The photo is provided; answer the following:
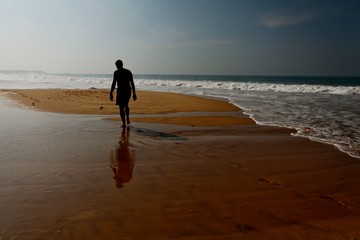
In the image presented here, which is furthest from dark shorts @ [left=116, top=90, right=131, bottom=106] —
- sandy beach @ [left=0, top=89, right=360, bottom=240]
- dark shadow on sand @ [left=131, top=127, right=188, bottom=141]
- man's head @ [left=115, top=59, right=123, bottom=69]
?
sandy beach @ [left=0, top=89, right=360, bottom=240]

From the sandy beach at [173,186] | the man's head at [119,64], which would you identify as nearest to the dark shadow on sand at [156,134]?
the sandy beach at [173,186]

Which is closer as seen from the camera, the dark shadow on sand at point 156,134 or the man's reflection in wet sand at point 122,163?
the man's reflection in wet sand at point 122,163

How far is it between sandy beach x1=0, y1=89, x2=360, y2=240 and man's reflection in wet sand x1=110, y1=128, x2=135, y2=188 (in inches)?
0.7

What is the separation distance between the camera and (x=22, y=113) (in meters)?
10.9

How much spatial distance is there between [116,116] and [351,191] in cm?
851

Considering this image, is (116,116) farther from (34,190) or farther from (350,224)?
(350,224)

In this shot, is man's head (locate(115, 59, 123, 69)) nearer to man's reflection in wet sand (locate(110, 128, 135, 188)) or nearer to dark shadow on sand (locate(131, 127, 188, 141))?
dark shadow on sand (locate(131, 127, 188, 141))

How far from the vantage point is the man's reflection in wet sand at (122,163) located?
445 cm

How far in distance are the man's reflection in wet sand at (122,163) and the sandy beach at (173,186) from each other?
0.05ft

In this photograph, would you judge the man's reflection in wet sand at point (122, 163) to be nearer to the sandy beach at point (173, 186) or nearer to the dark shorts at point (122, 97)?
the sandy beach at point (173, 186)

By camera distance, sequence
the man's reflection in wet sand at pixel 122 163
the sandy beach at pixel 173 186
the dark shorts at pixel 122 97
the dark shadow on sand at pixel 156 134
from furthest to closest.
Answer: the dark shorts at pixel 122 97, the dark shadow on sand at pixel 156 134, the man's reflection in wet sand at pixel 122 163, the sandy beach at pixel 173 186

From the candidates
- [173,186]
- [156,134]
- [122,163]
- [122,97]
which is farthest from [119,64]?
[173,186]

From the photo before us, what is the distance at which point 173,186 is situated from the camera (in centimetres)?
418

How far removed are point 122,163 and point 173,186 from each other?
140 centimetres
